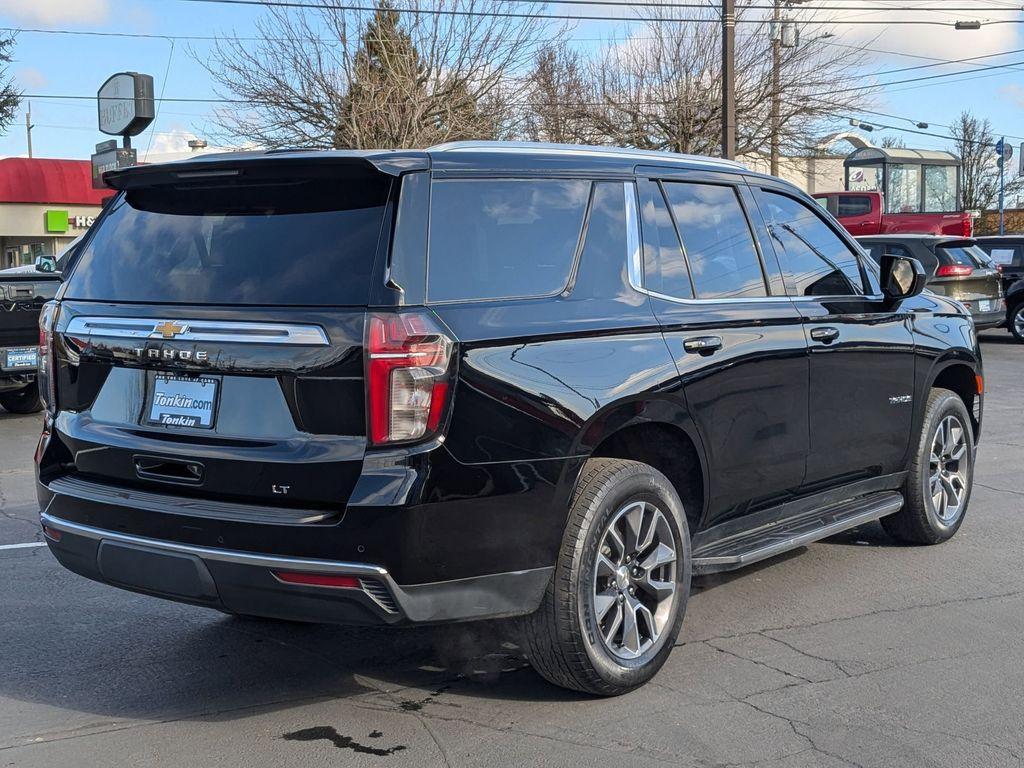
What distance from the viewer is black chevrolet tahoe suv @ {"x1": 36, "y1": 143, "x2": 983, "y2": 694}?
11.7ft

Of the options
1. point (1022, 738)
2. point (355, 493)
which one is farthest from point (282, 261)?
point (1022, 738)

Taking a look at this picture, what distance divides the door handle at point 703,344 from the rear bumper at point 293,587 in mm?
1125

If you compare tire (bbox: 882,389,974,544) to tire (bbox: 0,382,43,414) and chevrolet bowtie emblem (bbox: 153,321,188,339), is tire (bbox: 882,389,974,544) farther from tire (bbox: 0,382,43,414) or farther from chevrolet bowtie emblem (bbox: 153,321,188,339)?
tire (bbox: 0,382,43,414)

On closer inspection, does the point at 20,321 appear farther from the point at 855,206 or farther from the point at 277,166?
the point at 855,206

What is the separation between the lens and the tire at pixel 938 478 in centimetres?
618

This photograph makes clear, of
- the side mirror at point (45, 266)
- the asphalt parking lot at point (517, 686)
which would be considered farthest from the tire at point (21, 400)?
the asphalt parking lot at point (517, 686)

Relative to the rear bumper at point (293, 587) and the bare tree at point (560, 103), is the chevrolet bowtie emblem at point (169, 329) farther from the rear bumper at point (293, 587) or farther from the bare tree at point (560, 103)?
the bare tree at point (560, 103)

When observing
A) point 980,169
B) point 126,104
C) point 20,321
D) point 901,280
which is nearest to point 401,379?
point 901,280

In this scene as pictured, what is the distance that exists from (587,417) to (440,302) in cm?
65

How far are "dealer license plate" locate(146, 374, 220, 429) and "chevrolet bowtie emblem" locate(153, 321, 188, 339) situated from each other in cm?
14

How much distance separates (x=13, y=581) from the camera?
5.86 metres

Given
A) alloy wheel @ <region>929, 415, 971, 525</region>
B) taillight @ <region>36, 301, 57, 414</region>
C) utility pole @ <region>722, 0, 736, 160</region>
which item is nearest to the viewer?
taillight @ <region>36, 301, 57, 414</region>

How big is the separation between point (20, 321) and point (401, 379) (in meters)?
10.6

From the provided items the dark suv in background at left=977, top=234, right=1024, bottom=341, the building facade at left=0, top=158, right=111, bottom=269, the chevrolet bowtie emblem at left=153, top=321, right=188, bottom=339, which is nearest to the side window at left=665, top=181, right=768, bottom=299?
the chevrolet bowtie emblem at left=153, top=321, right=188, bottom=339
